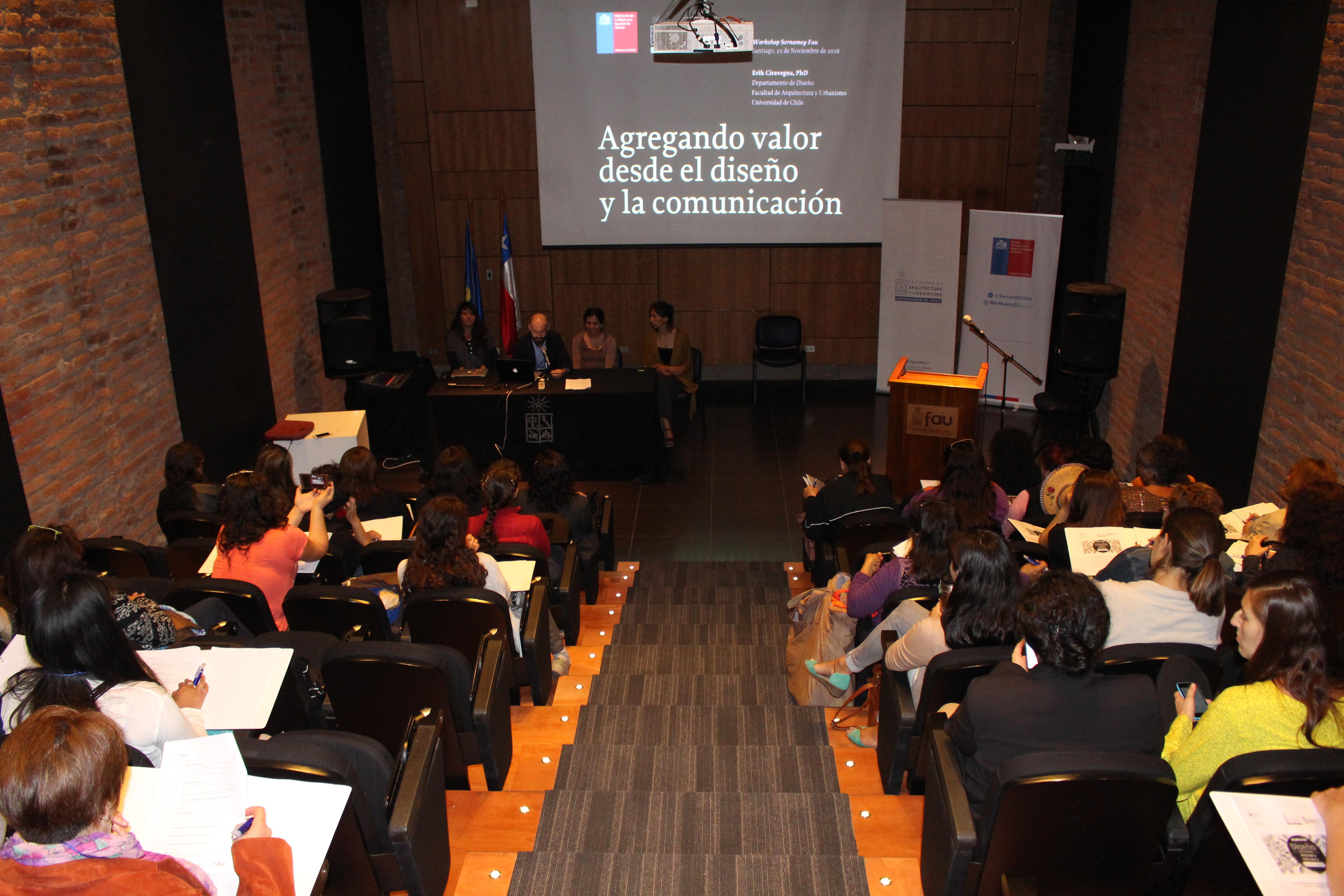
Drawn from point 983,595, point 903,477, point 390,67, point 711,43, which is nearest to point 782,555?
point 903,477

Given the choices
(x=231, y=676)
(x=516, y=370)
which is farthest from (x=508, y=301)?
(x=231, y=676)

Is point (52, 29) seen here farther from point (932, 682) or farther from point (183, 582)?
point (932, 682)

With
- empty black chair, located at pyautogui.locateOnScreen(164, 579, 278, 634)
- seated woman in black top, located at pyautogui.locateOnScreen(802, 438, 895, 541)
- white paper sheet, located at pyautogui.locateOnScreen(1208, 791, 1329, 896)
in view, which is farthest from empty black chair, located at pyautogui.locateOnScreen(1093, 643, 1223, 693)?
empty black chair, located at pyautogui.locateOnScreen(164, 579, 278, 634)

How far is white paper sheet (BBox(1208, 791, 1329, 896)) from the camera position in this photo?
209 centimetres

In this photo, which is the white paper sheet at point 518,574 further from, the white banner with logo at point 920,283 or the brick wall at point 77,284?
the white banner with logo at point 920,283

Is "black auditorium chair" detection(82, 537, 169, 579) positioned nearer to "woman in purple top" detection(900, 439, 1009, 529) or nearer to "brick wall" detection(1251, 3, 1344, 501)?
"woman in purple top" detection(900, 439, 1009, 529)

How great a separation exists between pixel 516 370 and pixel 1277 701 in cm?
594

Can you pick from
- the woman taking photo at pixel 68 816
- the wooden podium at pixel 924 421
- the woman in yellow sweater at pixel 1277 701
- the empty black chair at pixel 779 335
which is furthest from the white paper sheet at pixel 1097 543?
the empty black chair at pixel 779 335

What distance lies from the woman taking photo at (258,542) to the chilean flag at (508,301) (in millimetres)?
5154

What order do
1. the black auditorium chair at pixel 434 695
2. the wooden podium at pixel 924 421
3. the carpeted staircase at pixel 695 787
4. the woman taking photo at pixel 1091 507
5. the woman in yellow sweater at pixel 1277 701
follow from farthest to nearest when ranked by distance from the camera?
the wooden podium at pixel 924 421 < the woman taking photo at pixel 1091 507 < the black auditorium chair at pixel 434 695 < the carpeted staircase at pixel 695 787 < the woman in yellow sweater at pixel 1277 701

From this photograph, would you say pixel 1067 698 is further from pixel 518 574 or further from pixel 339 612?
pixel 339 612

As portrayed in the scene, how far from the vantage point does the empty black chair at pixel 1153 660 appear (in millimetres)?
2986

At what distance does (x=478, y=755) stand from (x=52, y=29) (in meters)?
4.28

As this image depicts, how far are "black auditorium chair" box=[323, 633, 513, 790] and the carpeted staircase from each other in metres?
0.30
